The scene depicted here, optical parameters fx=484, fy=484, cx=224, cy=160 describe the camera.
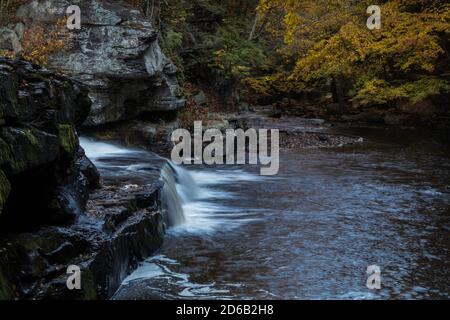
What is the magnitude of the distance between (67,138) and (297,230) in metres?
3.92

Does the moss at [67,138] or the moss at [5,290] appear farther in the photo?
the moss at [67,138]

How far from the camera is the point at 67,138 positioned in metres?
5.95

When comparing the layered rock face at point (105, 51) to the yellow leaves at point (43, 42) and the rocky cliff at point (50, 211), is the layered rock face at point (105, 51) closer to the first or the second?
the yellow leaves at point (43, 42)

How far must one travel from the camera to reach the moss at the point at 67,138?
19.0 feet

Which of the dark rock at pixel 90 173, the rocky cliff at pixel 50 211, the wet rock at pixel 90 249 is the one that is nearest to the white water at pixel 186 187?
the dark rock at pixel 90 173

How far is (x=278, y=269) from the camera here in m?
6.28

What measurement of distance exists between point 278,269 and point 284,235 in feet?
4.48

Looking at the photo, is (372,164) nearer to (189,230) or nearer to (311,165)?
(311,165)

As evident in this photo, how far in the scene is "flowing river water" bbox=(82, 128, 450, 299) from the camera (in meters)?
5.78

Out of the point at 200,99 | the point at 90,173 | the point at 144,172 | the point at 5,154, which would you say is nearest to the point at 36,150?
the point at 5,154

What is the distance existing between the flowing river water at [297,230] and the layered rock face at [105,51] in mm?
1566

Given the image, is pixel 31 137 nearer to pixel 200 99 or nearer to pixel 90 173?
pixel 90 173

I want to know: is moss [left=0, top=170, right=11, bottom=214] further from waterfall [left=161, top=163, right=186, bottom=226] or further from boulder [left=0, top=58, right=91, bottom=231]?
waterfall [left=161, top=163, right=186, bottom=226]

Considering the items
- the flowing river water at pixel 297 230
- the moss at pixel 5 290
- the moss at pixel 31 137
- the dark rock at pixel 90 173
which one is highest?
the moss at pixel 31 137
